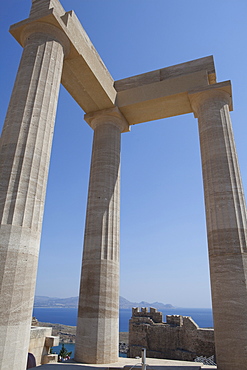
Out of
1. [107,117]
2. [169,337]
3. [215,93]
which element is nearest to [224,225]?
[215,93]

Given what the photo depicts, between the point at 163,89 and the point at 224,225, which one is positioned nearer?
the point at 224,225

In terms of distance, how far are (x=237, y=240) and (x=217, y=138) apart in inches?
278

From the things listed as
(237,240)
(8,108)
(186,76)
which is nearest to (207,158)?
(237,240)

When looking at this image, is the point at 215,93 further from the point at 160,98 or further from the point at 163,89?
the point at 160,98

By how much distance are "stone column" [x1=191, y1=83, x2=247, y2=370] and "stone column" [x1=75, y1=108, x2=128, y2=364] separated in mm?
6444

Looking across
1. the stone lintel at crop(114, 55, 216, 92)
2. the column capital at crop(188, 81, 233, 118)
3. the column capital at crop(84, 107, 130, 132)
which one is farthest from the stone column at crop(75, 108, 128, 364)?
the column capital at crop(188, 81, 233, 118)

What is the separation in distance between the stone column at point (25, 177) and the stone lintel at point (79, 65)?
2.10 ft

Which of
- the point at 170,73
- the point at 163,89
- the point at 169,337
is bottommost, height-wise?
the point at 169,337

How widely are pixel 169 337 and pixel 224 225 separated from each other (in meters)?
30.5

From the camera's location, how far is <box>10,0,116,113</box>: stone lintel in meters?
16.9

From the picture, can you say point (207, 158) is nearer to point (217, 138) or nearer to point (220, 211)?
point (217, 138)

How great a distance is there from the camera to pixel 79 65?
66.0 feet

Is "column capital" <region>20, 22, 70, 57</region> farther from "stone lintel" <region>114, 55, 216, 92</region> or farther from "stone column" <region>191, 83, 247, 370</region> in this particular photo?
"stone column" <region>191, 83, 247, 370</region>

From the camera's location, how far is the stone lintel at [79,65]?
1691 centimetres
